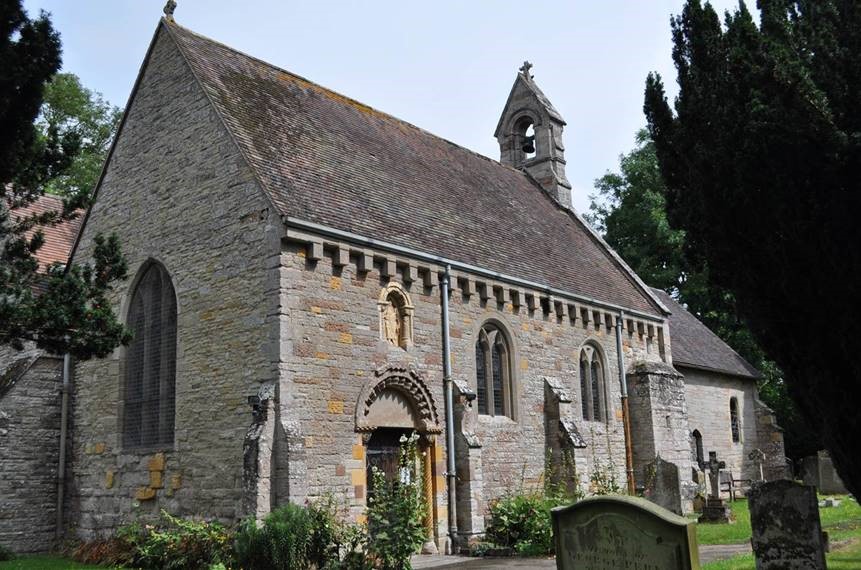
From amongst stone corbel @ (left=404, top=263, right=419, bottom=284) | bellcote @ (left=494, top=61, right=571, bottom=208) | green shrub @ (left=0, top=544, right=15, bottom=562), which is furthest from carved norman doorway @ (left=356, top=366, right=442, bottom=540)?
bellcote @ (left=494, top=61, right=571, bottom=208)

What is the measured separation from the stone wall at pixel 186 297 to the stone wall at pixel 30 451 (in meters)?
0.55

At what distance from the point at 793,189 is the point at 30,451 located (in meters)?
15.8

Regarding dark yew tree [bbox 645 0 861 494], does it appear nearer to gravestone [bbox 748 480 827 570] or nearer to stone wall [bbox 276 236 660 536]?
gravestone [bbox 748 480 827 570]

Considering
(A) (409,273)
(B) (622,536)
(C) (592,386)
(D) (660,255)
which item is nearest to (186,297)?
(A) (409,273)

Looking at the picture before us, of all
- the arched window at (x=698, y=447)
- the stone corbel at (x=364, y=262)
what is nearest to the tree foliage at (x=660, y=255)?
the arched window at (x=698, y=447)

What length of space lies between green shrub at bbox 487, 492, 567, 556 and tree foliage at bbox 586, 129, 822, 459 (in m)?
22.8

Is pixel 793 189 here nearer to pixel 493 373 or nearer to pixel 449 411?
pixel 449 411

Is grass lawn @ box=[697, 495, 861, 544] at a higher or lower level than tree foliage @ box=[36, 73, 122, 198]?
lower

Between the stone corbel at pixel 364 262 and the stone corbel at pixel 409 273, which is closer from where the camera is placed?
the stone corbel at pixel 364 262

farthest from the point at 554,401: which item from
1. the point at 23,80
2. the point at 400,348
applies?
the point at 23,80

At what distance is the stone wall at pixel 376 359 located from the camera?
14.6m

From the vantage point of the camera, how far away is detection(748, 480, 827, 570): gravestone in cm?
1030

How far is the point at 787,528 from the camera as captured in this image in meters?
10.5

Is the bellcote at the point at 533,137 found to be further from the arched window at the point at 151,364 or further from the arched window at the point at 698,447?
the arched window at the point at 151,364
